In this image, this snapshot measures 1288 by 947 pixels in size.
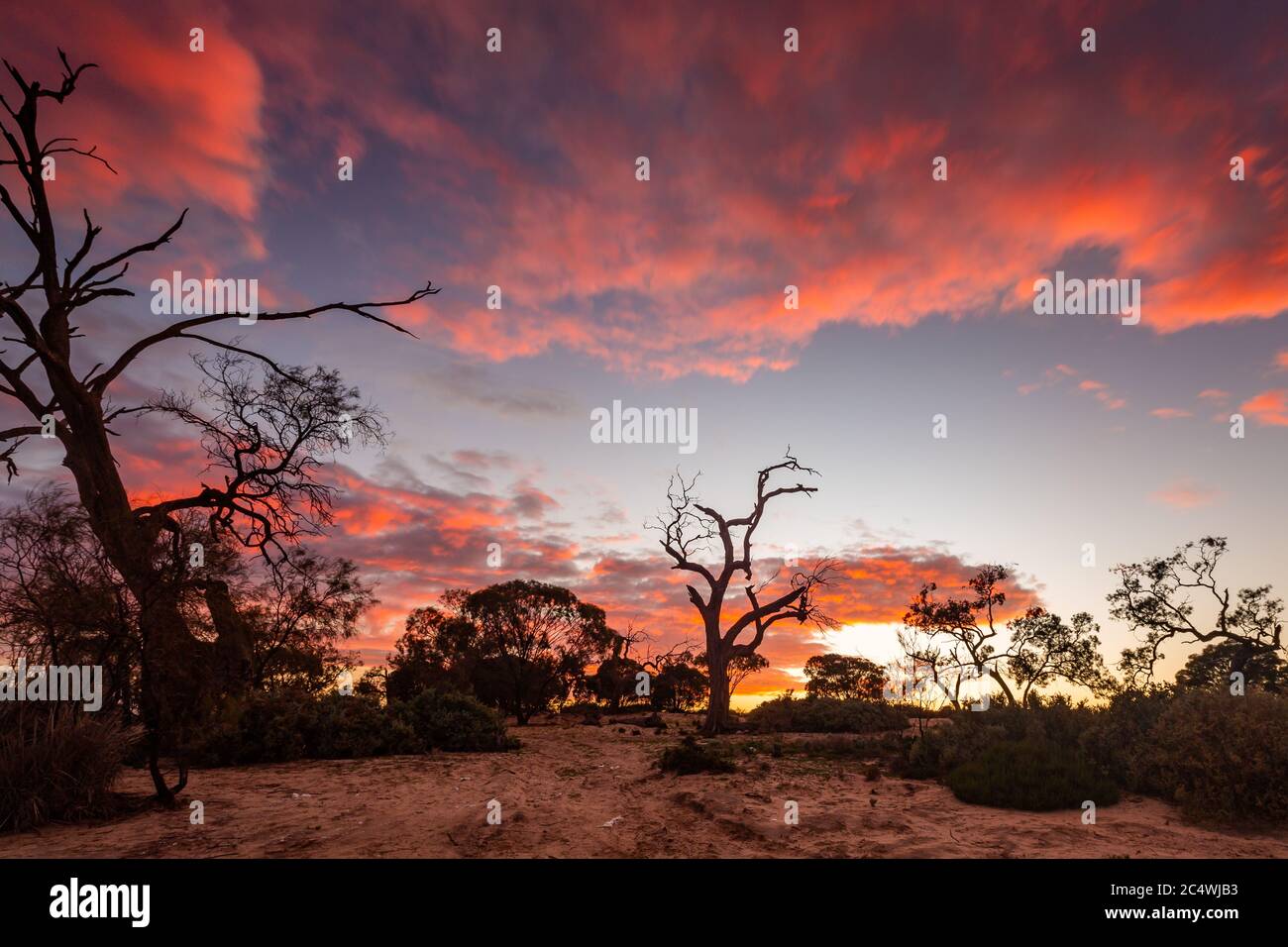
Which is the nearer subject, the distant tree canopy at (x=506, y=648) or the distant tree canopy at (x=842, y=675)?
the distant tree canopy at (x=506, y=648)

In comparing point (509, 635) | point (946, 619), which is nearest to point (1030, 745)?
point (946, 619)

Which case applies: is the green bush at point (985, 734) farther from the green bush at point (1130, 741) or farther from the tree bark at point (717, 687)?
the tree bark at point (717, 687)

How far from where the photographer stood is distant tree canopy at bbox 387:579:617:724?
2981 centimetres

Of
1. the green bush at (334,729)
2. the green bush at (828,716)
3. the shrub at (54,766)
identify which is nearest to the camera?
the shrub at (54,766)

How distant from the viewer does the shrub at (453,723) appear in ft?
57.1

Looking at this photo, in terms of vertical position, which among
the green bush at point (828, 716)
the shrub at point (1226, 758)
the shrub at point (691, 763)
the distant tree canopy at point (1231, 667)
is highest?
the shrub at point (1226, 758)

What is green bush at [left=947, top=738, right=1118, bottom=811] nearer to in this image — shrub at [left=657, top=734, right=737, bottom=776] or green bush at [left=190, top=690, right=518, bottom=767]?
shrub at [left=657, top=734, right=737, bottom=776]

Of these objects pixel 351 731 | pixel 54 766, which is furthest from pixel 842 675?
pixel 54 766

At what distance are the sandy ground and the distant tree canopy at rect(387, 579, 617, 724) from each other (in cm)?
1684

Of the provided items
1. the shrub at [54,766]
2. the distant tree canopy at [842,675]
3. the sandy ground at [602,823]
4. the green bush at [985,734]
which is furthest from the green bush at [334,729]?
the distant tree canopy at [842,675]

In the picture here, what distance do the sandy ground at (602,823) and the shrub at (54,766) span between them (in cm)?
37

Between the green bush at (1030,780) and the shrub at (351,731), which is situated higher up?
the green bush at (1030,780)

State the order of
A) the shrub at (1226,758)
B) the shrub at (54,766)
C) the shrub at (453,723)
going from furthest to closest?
1. the shrub at (453,723)
2. the shrub at (1226,758)
3. the shrub at (54,766)

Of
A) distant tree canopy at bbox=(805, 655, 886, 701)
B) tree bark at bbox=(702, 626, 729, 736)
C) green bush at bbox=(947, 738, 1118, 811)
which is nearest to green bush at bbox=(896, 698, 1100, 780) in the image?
green bush at bbox=(947, 738, 1118, 811)
